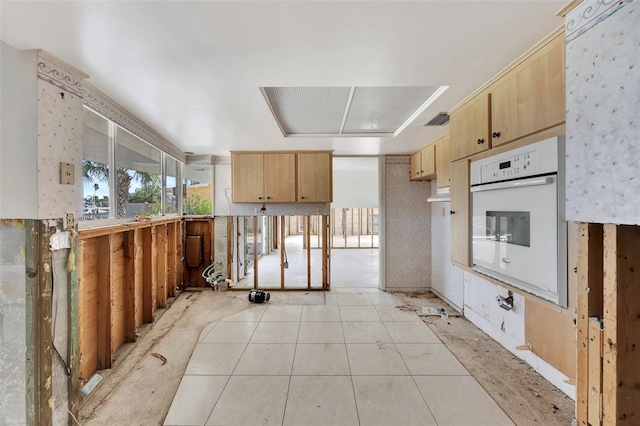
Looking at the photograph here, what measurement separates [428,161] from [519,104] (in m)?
2.13

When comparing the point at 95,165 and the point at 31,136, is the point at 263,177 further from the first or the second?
the point at 31,136

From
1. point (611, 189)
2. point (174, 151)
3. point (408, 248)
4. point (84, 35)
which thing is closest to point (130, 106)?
point (84, 35)

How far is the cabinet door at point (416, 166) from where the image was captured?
3.96 meters

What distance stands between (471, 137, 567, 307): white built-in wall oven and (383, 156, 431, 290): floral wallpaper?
2.39 meters

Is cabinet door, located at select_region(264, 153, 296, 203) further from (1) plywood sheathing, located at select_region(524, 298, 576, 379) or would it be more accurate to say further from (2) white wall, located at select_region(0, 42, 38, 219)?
(1) plywood sheathing, located at select_region(524, 298, 576, 379)

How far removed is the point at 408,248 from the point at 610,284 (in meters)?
3.32

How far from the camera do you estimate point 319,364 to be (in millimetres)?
2326

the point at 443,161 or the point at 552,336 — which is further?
the point at 443,161

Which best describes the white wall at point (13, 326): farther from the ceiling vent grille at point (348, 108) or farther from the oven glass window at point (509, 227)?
the oven glass window at point (509, 227)

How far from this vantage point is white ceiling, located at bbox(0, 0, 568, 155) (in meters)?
1.13

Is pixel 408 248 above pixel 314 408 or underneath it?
above

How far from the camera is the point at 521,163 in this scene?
1.52 metres

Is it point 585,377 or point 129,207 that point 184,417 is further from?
point 585,377

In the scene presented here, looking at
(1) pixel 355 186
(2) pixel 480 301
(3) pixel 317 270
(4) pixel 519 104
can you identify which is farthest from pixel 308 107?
(1) pixel 355 186
